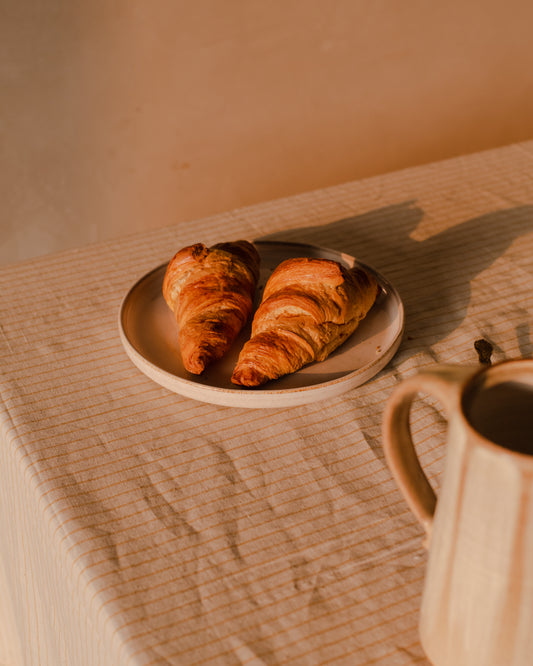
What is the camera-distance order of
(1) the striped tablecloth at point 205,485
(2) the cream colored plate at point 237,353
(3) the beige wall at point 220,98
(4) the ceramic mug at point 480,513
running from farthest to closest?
1. (3) the beige wall at point 220,98
2. (2) the cream colored plate at point 237,353
3. (1) the striped tablecloth at point 205,485
4. (4) the ceramic mug at point 480,513

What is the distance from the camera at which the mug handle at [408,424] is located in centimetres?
38

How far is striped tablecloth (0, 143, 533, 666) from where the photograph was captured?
48cm

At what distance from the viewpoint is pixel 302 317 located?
0.69 metres

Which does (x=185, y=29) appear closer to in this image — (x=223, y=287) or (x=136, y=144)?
(x=136, y=144)

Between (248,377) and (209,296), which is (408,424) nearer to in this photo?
(248,377)

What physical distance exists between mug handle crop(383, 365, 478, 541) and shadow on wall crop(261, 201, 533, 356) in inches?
13.7

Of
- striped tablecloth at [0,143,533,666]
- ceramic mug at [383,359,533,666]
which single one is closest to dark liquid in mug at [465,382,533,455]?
ceramic mug at [383,359,533,666]

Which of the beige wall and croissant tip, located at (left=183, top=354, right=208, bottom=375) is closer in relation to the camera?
croissant tip, located at (left=183, top=354, right=208, bottom=375)

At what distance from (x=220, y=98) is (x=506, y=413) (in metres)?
1.71

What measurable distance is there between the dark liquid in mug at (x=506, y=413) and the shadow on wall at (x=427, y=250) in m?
0.37

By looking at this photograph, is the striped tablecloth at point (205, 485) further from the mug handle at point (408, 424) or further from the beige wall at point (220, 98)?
the beige wall at point (220, 98)

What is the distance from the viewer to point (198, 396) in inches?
25.5

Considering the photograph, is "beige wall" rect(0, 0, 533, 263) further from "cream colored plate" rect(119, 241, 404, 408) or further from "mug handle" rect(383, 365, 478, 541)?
A: "mug handle" rect(383, 365, 478, 541)

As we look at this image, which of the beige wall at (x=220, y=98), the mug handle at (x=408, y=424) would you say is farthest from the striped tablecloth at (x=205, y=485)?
the beige wall at (x=220, y=98)
